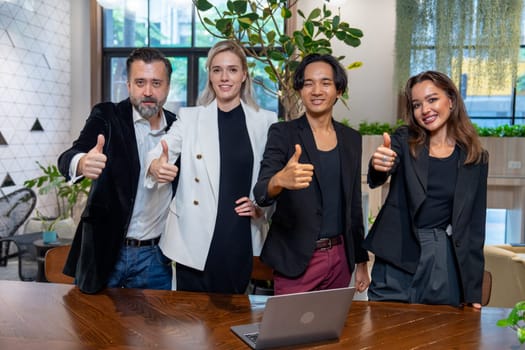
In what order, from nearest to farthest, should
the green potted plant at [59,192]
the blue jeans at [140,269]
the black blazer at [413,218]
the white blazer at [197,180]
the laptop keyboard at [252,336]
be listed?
1. the laptop keyboard at [252,336]
2. the black blazer at [413,218]
3. the white blazer at [197,180]
4. the blue jeans at [140,269]
5. the green potted plant at [59,192]

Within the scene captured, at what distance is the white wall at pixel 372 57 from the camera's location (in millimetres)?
6582

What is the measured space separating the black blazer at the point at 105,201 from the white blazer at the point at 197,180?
10cm

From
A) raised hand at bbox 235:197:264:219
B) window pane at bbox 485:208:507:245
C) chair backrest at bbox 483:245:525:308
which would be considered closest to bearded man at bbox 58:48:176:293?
raised hand at bbox 235:197:264:219

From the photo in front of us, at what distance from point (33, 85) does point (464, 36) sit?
15.6 feet

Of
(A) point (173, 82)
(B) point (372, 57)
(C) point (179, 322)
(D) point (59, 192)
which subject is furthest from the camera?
(A) point (173, 82)

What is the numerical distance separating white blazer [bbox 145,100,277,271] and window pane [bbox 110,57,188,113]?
203 inches

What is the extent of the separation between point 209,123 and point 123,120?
33cm

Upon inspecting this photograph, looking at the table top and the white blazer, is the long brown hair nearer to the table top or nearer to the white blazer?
the white blazer

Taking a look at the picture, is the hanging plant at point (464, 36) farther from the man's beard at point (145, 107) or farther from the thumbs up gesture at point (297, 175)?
the thumbs up gesture at point (297, 175)

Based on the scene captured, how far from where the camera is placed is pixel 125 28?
727 cm

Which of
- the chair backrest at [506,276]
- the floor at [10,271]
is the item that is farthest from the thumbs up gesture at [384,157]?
the floor at [10,271]

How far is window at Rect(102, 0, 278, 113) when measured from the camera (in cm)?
713

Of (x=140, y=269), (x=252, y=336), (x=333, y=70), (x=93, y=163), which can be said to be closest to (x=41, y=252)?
(x=140, y=269)

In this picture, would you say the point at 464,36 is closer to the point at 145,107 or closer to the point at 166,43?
the point at 166,43
